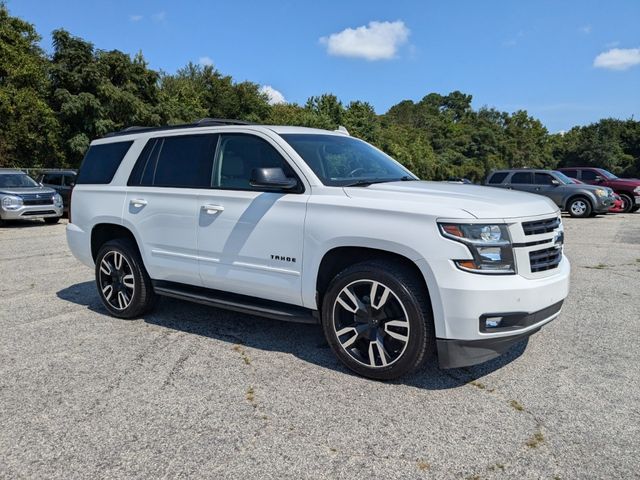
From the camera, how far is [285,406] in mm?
3330

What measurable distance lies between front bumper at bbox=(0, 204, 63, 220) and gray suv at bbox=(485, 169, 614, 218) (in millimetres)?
14345

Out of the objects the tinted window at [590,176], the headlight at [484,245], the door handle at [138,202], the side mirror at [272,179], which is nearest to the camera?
the headlight at [484,245]

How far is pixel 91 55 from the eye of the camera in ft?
82.4

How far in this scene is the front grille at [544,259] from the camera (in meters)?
3.46

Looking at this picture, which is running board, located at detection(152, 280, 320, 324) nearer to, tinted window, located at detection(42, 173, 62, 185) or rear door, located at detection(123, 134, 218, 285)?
rear door, located at detection(123, 134, 218, 285)

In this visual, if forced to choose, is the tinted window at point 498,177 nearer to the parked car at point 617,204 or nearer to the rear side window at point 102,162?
the parked car at point 617,204

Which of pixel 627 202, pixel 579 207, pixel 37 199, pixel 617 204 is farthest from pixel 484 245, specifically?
pixel 627 202

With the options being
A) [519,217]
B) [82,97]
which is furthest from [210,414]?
[82,97]

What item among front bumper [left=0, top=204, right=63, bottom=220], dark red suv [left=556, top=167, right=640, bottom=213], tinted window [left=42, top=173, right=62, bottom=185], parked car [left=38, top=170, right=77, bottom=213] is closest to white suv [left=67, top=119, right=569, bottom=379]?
front bumper [left=0, top=204, right=63, bottom=220]

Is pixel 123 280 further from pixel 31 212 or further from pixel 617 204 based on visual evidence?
pixel 617 204

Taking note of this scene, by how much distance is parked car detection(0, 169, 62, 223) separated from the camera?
49.3 feet

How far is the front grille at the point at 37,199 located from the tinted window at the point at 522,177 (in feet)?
51.3

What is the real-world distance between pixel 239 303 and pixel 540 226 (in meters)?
2.42

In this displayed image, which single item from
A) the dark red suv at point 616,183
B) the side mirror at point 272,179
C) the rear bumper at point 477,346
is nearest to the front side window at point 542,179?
the dark red suv at point 616,183
